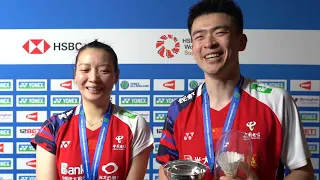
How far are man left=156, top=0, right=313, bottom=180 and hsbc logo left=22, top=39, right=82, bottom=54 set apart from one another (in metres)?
1.19

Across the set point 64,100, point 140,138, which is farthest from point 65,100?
point 140,138

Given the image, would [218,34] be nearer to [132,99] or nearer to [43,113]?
[132,99]

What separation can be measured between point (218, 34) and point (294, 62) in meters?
1.25

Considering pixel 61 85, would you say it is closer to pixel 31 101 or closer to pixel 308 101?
pixel 31 101

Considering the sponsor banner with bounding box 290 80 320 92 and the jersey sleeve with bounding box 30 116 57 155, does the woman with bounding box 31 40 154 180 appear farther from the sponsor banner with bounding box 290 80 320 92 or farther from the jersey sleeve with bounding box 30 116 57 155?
the sponsor banner with bounding box 290 80 320 92

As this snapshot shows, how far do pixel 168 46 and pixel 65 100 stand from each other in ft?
2.57

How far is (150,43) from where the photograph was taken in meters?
2.30

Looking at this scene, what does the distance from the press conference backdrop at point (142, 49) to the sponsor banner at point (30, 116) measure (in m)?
0.03

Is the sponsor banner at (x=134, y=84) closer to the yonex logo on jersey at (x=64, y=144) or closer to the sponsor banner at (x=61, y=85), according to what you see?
the sponsor banner at (x=61, y=85)

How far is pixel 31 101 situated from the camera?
235cm

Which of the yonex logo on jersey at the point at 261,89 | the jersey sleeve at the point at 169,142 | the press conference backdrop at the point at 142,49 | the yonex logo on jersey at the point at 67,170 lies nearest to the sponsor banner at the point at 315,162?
the press conference backdrop at the point at 142,49

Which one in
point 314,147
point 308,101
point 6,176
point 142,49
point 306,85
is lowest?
point 6,176

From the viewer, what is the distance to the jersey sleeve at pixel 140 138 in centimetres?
145

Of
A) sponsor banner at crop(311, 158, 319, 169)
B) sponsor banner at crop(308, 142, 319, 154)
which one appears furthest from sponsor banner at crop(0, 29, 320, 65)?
sponsor banner at crop(311, 158, 319, 169)
